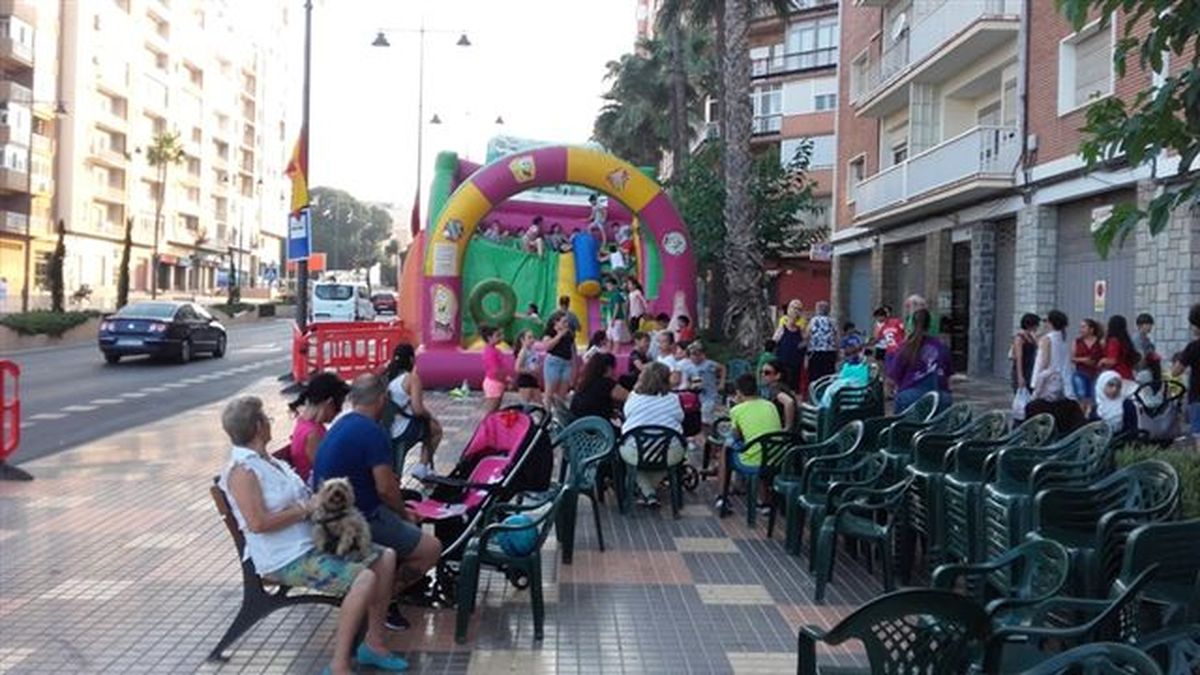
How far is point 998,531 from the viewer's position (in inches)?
239

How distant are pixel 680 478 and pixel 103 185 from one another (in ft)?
219

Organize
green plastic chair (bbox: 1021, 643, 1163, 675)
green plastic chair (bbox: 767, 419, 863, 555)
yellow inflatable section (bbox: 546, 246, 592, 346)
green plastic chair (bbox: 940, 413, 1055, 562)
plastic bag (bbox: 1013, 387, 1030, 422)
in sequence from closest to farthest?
green plastic chair (bbox: 1021, 643, 1163, 675)
green plastic chair (bbox: 940, 413, 1055, 562)
green plastic chair (bbox: 767, 419, 863, 555)
plastic bag (bbox: 1013, 387, 1030, 422)
yellow inflatable section (bbox: 546, 246, 592, 346)

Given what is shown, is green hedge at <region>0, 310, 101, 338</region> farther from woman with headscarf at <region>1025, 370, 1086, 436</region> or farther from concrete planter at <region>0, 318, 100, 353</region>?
woman with headscarf at <region>1025, 370, 1086, 436</region>

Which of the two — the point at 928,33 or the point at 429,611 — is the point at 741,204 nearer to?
the point at 928,33

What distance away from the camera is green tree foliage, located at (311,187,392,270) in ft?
369

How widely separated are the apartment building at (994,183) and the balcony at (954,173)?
0.11 feet

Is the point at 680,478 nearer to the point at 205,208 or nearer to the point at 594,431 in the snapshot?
the point at 594,431

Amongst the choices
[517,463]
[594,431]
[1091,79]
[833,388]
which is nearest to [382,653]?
[517,463]

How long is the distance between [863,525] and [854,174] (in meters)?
27.7

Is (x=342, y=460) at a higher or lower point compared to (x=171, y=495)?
higher

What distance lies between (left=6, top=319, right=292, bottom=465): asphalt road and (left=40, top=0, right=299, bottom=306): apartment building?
34.9m

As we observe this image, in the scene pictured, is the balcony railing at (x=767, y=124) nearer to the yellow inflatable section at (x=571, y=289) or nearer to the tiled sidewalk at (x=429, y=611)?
the yellow inflatable section at (x=571, y=289)

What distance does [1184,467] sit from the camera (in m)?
6.31

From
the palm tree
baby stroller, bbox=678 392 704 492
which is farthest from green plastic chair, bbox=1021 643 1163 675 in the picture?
the palm tree
